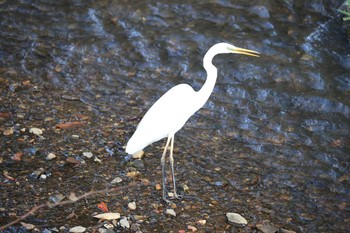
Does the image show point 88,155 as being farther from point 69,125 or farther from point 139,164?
point 69,125

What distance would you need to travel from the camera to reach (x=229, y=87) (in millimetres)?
6750

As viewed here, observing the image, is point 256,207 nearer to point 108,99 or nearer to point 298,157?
point 298,157

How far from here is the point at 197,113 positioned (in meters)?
6.35

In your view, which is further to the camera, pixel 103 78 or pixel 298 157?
pixel 103 78

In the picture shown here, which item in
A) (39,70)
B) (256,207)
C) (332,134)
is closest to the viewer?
(256,207)

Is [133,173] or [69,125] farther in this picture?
[69,125]

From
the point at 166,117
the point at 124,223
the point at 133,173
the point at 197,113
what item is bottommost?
the point at 197,113

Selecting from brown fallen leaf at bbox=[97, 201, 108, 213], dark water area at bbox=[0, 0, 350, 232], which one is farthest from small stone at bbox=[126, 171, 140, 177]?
brown fallen leaf at bbox=[97, 201, 108, 213]

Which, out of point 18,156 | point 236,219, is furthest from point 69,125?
point 236,219

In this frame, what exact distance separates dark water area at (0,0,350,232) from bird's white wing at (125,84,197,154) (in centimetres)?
51

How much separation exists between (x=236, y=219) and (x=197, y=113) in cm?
200

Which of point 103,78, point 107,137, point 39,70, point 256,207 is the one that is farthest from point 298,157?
point 39,70

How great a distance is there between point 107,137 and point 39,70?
1.79 m

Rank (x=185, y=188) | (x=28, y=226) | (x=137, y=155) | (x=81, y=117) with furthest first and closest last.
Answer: (x=81, y=117)
(x=137, y=155)
(x=185, y=188)
(x=28, y=226)
